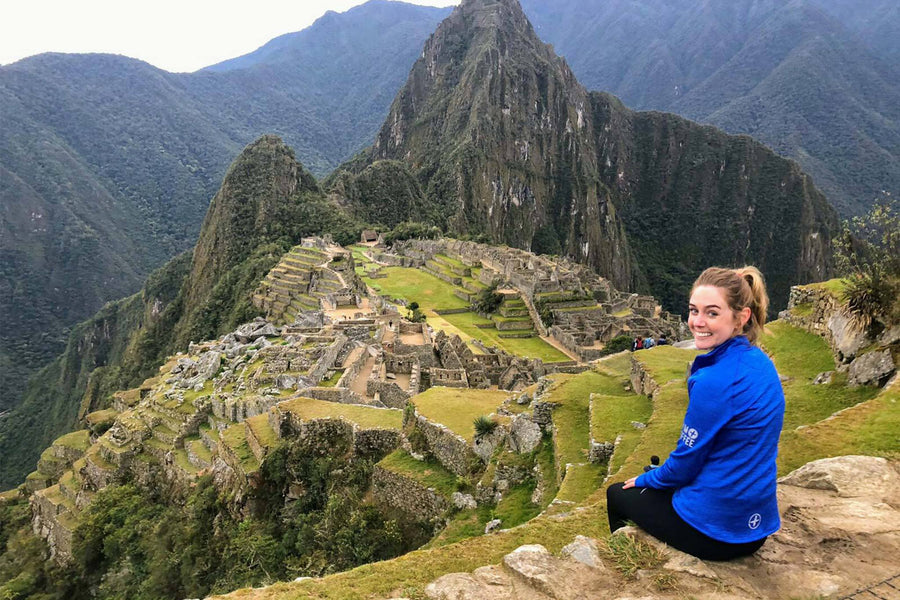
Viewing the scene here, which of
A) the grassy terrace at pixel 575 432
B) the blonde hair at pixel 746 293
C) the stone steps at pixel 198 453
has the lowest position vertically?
the stone steps at pixel 198 453

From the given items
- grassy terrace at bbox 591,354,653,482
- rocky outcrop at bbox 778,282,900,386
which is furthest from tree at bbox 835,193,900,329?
grassy terrace at bbox 591,354,653,482

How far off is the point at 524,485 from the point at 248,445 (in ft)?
28.2

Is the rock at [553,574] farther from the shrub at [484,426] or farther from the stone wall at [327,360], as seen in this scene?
the stone wall at [327,360]

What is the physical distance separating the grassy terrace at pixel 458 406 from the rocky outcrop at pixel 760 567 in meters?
5.96

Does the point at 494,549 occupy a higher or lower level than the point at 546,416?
higher

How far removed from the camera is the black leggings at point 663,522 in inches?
163

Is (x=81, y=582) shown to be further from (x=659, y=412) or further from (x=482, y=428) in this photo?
(x=659, y=412)

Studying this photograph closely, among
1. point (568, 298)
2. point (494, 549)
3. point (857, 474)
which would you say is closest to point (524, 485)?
point (494, 549)

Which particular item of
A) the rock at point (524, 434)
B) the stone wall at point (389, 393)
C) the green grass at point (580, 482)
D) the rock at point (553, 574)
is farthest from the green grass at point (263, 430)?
the rock at point (553, 574)

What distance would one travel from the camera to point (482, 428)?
10.2 meters

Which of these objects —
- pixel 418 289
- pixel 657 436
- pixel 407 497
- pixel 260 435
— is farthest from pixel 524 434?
pixel 418 289

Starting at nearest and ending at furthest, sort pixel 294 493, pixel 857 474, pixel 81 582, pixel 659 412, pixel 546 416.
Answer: pixel 857 474
pixel 659 412
pixel 546 416
pixel 294 493
pixel 81 582

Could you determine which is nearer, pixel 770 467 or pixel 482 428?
pixel 770 467

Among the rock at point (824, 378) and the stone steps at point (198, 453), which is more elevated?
the rock at point (824, 378)
